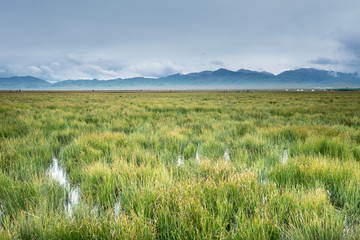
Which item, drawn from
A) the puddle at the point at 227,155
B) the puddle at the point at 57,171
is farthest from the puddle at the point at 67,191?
the puddle at the point at 227,155

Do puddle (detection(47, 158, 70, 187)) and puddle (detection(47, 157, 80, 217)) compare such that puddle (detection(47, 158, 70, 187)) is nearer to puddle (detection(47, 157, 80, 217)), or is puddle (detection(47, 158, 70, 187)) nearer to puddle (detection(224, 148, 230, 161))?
puddle (detection(47, 157, 80, 217))

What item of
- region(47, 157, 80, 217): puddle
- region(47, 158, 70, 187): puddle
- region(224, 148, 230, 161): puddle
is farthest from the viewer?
region(224, 148, 230, 161): puddle

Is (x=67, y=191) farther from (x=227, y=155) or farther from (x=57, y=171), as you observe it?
(x=227, y=155)

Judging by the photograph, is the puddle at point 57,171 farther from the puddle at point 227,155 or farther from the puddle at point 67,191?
the puddle at point 227,155

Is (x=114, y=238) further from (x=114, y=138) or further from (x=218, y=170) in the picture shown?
(x=114, y=138)

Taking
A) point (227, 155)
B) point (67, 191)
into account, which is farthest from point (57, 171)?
point (227, 155)

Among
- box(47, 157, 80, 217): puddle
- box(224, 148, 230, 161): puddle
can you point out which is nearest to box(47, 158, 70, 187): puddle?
box(47, 157, 80, 217): puddle

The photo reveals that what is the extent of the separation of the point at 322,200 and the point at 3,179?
351 centimetres

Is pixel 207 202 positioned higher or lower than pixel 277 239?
higher

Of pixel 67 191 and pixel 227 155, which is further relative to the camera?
pixel 227 155

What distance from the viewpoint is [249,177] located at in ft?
6.68

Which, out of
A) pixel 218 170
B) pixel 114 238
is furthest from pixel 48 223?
pixel 218 170

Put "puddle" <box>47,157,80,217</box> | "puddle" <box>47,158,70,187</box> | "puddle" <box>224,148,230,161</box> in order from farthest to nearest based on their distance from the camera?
1. "puddle" <box>224,148,230,161</box>
2. "puddle" <box>47,158,70,187</box>
3. "puddle" <box>47,157,80,217</box>

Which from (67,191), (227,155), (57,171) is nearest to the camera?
(67,191)
